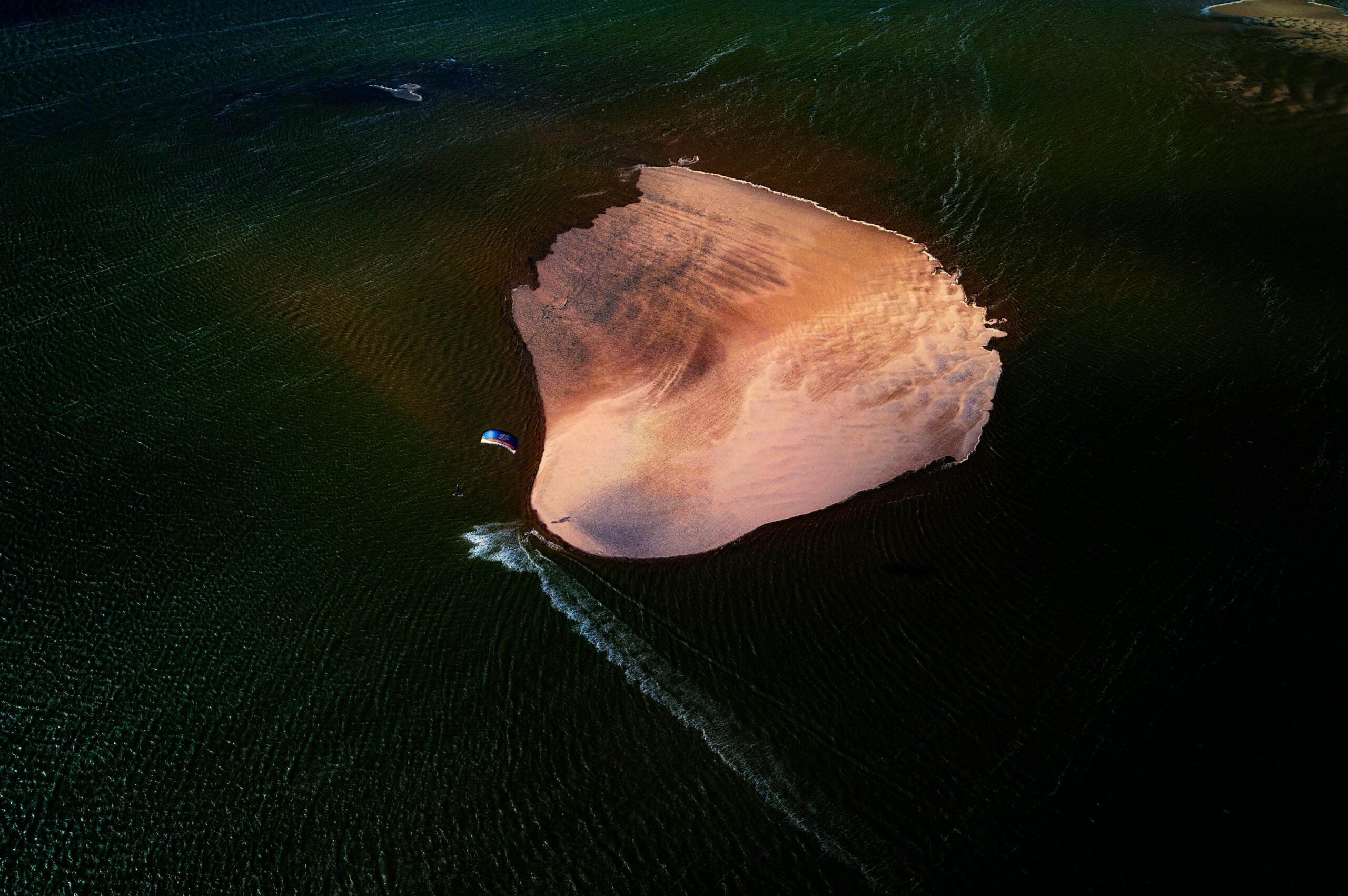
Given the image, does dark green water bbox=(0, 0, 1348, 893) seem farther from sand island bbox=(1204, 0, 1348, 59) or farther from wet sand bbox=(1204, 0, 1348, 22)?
wet sand bbox=(1204, 0, 1348, 22)

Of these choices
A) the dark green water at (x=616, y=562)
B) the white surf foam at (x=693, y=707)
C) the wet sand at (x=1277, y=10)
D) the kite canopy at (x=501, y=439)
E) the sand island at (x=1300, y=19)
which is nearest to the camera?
the white surf foam at (x=693, y=707)

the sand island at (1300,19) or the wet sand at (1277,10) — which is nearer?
the sand island at (1300,19)

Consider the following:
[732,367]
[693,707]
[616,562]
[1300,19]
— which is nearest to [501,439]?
[616,562]

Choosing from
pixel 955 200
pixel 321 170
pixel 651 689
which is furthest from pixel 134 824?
pixel 955 200

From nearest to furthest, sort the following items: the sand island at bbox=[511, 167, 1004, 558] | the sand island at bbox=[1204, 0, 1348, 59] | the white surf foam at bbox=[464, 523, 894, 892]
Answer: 1. the white surf foam at bbox=[464, 523, 894, 892]
2. the sand island at bbox=[511, 167, 1004, 558]
3. the sand island at bbox=[1204, 0, 1348, 59]

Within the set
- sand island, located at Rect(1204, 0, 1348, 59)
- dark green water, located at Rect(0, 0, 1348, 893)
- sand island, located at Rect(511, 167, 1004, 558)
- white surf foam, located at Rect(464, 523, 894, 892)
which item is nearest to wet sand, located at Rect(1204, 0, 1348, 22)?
sand island, located at Rect(1204, 0, 1348, 59)

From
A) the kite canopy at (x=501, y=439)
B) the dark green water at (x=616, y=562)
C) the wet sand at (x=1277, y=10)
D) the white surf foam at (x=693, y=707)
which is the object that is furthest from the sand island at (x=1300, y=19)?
the white surf foam at (x=693, y=707)

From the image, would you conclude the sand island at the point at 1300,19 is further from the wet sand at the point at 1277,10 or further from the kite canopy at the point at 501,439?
the kite canopy at the point at 501,439
